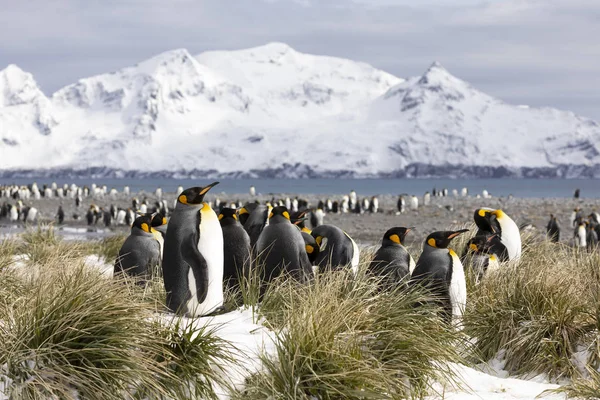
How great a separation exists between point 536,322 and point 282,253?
1933mm

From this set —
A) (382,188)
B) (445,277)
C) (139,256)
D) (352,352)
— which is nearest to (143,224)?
(139,256)

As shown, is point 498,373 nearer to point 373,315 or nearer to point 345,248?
point 373,315

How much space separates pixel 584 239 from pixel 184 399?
51.4 ft

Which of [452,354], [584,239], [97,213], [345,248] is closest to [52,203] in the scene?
[97,213]

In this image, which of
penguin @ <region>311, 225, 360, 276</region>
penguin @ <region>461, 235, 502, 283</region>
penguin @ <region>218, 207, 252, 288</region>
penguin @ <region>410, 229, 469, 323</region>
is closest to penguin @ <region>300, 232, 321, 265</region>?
penguin @ <region>311, 225, 360, 276</region>

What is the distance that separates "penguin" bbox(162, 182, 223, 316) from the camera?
17.3 feet

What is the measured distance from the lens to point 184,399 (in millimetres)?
4000

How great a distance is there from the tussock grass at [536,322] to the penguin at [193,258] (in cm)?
192

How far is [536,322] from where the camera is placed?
17.4ft

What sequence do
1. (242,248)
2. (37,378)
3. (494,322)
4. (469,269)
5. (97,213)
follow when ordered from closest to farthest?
(37,378) → (494,322) → (242,248) → (469,269) → (97,213)

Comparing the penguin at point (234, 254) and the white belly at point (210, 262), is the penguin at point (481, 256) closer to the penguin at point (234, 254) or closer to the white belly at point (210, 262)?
the penguin at point (234, 254)

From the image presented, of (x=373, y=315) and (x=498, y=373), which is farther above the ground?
(x=373, y=315)

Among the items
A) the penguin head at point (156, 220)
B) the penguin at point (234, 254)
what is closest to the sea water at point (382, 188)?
the penguin head at point (156, 220)

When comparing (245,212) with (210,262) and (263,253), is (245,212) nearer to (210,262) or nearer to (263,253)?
(263,253)
